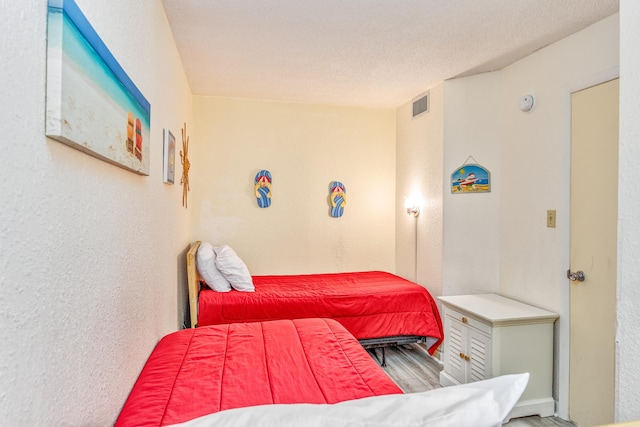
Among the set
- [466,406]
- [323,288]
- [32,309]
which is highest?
[32,309]

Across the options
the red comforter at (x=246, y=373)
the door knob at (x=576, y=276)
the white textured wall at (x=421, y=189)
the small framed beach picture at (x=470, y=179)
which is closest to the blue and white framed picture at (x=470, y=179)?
the small framed beach picture at (x=470, y=179)

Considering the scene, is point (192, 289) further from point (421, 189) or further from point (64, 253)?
point (421, 189)

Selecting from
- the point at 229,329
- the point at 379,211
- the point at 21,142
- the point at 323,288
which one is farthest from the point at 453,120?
the point at 21,142

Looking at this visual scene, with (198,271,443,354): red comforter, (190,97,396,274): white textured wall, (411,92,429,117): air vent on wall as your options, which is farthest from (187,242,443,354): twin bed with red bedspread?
(411,92,429,117): air vent on wall

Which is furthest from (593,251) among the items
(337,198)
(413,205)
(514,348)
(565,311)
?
(337,198)

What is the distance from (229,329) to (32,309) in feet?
4.98

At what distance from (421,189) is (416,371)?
1.74 meters

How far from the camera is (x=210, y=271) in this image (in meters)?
2.97

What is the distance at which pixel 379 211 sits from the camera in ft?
14.3

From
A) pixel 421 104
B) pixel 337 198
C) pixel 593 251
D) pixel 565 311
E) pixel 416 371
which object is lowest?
pixel 416 371

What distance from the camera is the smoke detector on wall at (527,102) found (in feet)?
8.99

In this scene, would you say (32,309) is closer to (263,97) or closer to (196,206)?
(196,206)

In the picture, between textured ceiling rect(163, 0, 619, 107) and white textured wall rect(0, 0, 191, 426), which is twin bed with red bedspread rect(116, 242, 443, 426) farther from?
textured ceiling rect(163, 0, 619, 107)

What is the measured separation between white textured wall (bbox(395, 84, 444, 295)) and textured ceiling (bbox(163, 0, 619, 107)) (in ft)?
1.35
